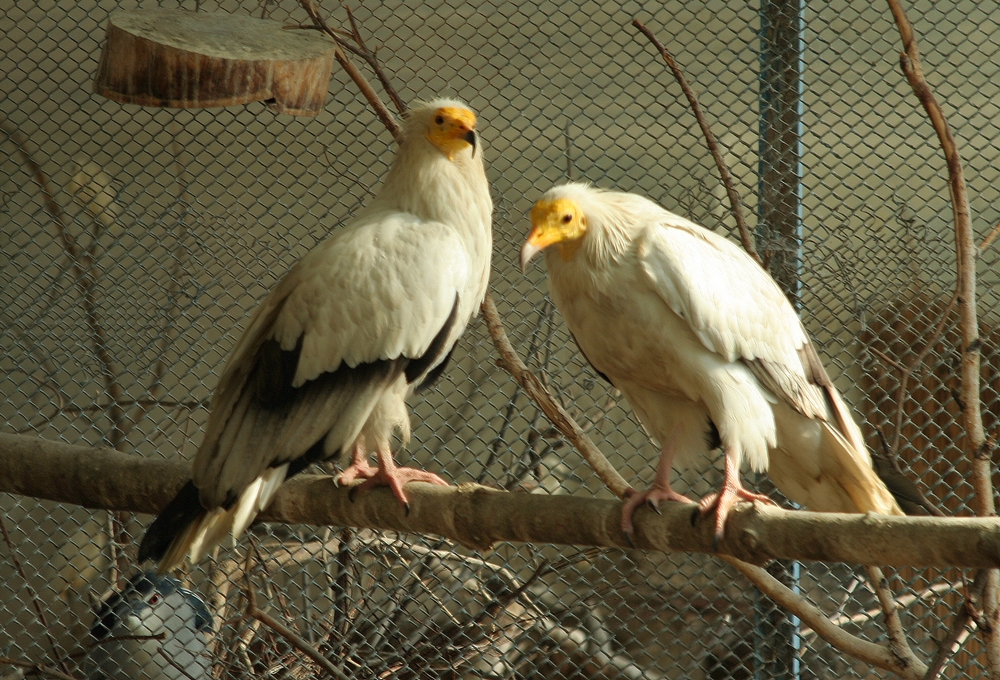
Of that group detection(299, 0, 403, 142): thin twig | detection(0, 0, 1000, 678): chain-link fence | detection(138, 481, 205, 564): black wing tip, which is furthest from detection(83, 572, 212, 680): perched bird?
detection(299, 0, 403, 142): thin twig

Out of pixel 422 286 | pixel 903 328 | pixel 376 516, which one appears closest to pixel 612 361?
pixel 422 286

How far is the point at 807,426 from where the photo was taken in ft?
6.56

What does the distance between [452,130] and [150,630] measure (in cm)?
174

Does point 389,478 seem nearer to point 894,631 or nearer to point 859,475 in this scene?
point 859,475

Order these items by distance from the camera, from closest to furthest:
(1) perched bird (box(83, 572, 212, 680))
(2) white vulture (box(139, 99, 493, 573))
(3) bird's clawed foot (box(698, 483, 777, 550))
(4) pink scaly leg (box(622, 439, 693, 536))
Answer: (3) bird's clawed foot (box(698, 483, 777, 550))
(4) pink scaly leg (box(622, 439, 693, 536))
(2) white vulture (box(139, 99, 493, 573))
(1) perched bird (box(83, 572, 212, 680))

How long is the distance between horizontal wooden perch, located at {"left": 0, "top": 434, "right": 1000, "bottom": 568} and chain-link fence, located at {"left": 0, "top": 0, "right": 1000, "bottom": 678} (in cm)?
48

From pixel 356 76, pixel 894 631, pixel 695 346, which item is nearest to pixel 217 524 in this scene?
pixel 695 346

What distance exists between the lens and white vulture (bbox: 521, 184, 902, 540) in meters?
1.84

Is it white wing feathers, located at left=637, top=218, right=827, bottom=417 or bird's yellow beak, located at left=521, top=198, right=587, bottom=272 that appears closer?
white wing feathers, located at left=637, top=218, right=827, bottom=417

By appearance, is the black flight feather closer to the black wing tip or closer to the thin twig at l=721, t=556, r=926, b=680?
the black wing tip

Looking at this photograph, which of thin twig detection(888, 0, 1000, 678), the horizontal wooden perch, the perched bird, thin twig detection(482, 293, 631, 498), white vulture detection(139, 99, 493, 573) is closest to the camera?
the horizontal wooden perch

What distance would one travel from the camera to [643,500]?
186cm

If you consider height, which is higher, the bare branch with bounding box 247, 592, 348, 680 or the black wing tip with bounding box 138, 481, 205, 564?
the black wing tip with bounding box 138, 481, 205, 564

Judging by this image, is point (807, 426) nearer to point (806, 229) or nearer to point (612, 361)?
point (612, 361)
